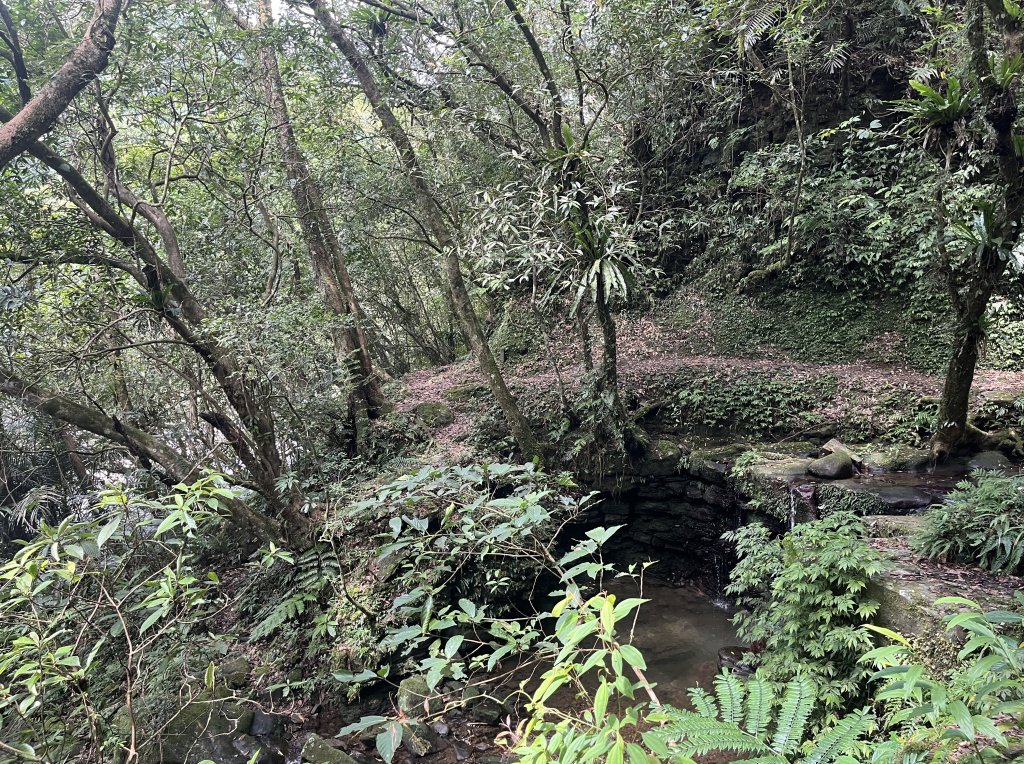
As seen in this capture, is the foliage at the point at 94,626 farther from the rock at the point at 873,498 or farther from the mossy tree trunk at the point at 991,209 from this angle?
the mossy tree trunk at the point at 991,209

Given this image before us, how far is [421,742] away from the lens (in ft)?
14.2

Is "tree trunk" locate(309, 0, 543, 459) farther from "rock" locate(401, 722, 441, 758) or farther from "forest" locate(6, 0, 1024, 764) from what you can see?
"rock" locate(401, 722, 441, 758)

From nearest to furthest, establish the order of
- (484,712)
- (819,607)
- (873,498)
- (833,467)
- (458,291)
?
(819,607)
(484,712)
(873,498)
(833,467)
(458,291)

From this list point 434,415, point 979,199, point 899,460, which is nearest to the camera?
point 979,199

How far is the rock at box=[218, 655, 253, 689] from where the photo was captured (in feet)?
16.0

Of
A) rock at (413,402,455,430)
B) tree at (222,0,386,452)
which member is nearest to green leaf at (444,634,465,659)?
tree at (222,0,386,452)

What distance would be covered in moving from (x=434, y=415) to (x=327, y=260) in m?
3.09

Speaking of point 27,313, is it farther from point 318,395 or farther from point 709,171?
point 709,171

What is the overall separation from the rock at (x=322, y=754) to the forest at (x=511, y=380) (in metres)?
0.04

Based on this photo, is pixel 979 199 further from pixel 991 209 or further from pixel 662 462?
pixel 662 462

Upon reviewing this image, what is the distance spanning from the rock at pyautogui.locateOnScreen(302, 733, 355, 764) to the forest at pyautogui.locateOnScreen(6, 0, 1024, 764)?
0.13 feet

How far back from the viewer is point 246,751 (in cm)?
429

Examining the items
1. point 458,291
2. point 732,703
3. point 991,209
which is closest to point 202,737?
point 732,703

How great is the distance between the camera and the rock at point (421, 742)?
14.1ft
